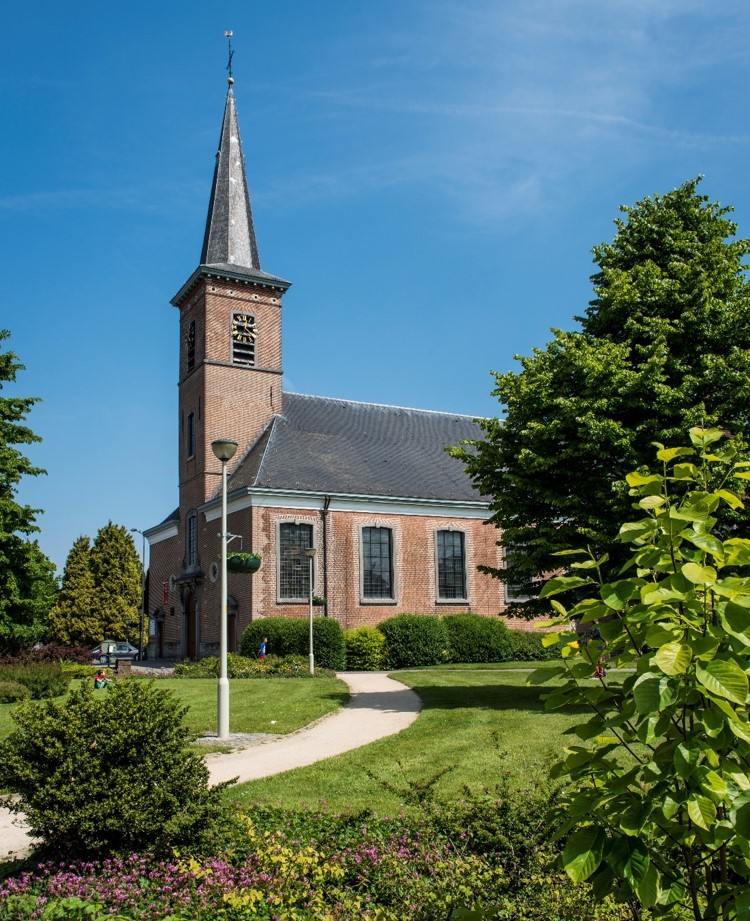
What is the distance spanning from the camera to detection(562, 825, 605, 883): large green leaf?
8.00 ft

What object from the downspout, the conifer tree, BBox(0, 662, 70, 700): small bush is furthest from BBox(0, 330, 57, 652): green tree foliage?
the conifer tree

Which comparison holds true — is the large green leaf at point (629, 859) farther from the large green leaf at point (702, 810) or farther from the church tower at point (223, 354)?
the church tower at point (223, 354)

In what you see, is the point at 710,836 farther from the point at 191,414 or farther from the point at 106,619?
the point at 106,619

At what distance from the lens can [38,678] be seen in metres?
18.4

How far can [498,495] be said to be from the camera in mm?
16250

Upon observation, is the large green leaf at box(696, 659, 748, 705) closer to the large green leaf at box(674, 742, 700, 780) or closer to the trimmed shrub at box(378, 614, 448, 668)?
the large green leaf at box(674, 742, 700, 780)

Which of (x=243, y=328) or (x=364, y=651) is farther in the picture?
(x=243, y=328)

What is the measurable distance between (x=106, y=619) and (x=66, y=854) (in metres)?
44.1

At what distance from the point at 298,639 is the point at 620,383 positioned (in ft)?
55.1

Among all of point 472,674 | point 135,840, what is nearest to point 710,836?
point 135,840

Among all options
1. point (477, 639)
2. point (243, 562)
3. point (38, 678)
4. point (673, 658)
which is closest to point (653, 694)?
point (673, 658)

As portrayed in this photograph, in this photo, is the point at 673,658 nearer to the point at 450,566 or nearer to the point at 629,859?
the point at 629,859

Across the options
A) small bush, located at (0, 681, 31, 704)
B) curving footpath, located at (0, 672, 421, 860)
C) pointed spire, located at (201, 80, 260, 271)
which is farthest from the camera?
pointed spire, located at (201, 80, 260, 271)

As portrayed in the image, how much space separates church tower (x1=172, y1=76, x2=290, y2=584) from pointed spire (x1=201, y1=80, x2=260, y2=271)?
0.14 ft
